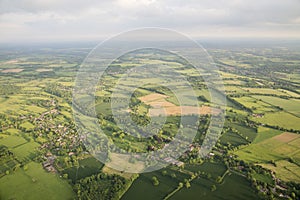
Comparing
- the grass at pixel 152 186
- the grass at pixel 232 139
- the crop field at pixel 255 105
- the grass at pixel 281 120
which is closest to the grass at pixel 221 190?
the grass at pixel 152 186

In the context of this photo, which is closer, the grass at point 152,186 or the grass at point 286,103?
the grass at point 152,186

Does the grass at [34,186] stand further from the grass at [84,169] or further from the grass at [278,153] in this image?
the grass at [278,153]

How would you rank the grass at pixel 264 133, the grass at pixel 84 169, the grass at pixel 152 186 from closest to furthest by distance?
the grass at pixel 152 186 < the grass at pixel 84 169 < the grass at pixel 264 133

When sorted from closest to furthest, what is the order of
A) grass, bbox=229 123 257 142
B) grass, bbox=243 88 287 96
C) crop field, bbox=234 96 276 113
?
grass, bbox=229 123 257 142 < crop field, bbox=234 96 276 113 < grass, bbox=243 88 287 96

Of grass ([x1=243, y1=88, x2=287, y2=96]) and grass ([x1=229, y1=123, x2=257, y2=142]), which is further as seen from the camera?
grass ([x1=243, y1=88, x2=287, y2=96])

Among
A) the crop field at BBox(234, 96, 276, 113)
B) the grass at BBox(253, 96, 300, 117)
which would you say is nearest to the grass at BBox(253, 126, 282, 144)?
the crop field at BBox(234, 96, 276, 113)

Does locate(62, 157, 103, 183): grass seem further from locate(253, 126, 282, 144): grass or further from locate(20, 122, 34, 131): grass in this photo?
locate(253, 126, 282, 144): grass

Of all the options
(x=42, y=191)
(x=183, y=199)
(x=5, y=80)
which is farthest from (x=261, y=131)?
(x=5, y=80)

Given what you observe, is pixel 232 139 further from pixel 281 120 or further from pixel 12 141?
pixel 12 141
